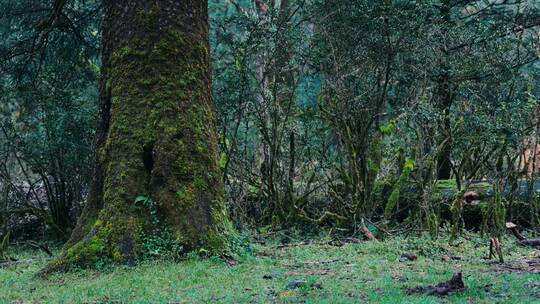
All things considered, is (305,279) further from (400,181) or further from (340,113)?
(340,113)

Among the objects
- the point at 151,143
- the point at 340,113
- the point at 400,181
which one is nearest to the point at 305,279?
the point at 151,143

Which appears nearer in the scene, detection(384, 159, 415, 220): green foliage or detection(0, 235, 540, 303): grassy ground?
detection(0, 235, 540, 303): grassy ground

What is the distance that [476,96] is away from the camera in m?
11.5

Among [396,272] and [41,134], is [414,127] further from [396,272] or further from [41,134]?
[41,134]

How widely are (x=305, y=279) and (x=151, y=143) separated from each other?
2800 mm

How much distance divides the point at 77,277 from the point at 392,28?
6723 mm

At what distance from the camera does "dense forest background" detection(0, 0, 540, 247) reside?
10922mm

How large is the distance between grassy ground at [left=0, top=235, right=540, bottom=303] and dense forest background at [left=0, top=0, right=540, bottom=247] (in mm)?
2596

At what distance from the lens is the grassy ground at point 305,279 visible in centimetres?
514

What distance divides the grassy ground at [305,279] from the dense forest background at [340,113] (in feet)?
8.52

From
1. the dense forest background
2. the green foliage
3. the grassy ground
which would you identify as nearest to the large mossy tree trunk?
the grassy ground

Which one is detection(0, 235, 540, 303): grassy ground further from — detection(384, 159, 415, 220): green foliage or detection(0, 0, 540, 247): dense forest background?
detection(0, 0, 540, 247): dense forest background

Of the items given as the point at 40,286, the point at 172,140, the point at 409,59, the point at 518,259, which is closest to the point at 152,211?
the point at 172,140

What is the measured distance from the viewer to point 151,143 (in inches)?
301
